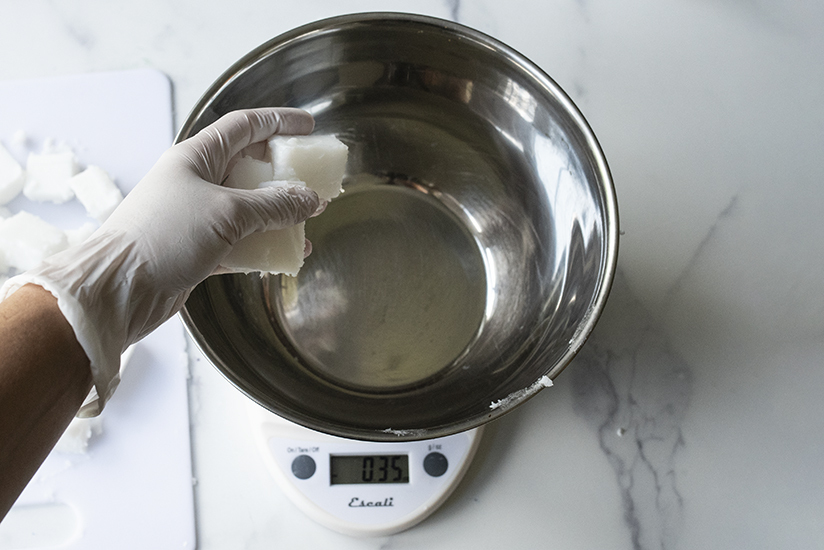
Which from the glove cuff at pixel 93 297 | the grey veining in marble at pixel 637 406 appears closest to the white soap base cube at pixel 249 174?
the glove cuff at pixel 93 297

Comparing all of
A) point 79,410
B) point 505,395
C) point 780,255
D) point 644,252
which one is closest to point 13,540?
point 79,410

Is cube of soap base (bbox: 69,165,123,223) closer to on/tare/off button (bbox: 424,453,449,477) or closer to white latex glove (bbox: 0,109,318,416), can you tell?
white latex glove (bbox: 0,109,318,416)

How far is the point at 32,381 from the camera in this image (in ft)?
2.08

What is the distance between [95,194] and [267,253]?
463 millimetres

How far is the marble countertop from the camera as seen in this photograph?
1.08 metres

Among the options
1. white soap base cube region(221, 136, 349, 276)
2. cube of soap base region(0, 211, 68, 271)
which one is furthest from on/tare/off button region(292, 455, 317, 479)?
cube of soap base region(0, 211, 68, 271)

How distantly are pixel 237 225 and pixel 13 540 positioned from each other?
75 cm

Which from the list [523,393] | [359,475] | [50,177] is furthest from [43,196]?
[523,393]

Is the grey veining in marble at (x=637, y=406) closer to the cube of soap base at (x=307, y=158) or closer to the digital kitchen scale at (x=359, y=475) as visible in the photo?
the digital kitchen scale at (x=359, y=475)

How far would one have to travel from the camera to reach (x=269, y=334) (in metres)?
1.13

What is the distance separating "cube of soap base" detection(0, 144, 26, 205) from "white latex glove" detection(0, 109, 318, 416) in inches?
20.1

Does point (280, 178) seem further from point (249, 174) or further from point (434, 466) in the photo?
→ point (434, 466)

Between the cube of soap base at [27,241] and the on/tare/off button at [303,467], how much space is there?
1.98 feet

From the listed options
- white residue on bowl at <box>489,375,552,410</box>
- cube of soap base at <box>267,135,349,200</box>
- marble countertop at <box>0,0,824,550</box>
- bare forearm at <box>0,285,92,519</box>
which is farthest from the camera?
marble countertop at <box>0,0,824,550</box>
